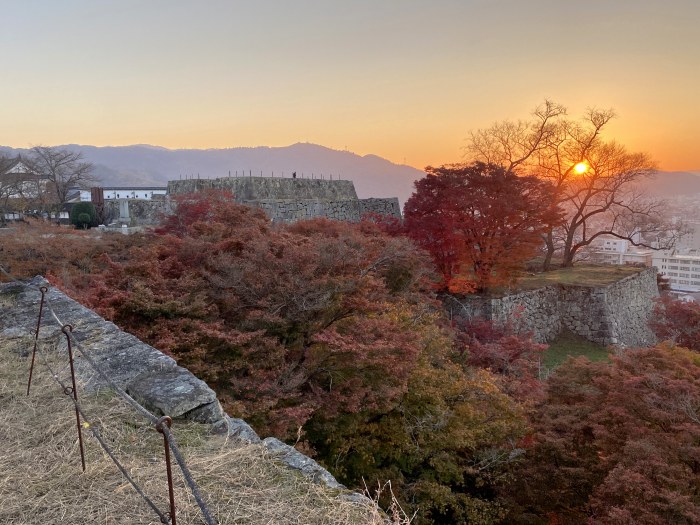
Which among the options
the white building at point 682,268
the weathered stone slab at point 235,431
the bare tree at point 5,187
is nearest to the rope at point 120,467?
the weathered stone slab at point 235,431

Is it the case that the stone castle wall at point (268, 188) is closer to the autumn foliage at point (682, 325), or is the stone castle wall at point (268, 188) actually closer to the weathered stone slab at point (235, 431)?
the autumn foliage at point (682, 325)

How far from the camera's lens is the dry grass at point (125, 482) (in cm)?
226

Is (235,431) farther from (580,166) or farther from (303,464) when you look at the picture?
(580,166)

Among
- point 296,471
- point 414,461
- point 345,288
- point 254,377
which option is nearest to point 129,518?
point 296,471

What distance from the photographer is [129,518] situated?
7.33 feet

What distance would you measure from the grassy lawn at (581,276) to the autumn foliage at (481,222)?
2712 millimetres

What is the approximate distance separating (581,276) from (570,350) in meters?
4.61

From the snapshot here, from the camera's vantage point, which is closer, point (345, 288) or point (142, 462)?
point (142, 462)

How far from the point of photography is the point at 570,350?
53.6ft

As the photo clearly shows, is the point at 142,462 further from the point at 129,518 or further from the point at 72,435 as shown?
the point at 72,435

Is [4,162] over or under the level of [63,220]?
over

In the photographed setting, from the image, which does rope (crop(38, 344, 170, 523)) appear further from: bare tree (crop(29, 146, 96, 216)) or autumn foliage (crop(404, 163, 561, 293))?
bare tree (crop(29, 146, 96, 216))

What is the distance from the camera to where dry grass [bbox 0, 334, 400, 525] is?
89.1 inches

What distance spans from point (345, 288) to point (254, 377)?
198cm
